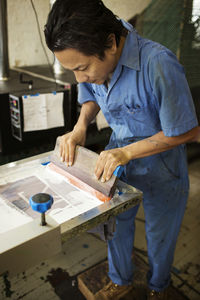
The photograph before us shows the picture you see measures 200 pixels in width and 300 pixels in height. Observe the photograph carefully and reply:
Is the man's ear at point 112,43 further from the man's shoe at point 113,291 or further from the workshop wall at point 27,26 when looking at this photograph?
the man's shoe at point 113,291

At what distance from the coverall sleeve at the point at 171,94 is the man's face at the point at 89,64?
5.8 inches

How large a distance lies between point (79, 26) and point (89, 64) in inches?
5.2

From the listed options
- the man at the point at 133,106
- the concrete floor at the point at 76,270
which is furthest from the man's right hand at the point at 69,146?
the concrete floor at the point at 76,270

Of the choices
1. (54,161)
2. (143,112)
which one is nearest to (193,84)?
(143,112)

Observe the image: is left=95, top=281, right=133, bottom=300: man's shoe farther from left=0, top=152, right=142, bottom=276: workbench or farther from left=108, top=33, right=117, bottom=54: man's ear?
left=108, top=33, right=117, bottom=54: man's ear

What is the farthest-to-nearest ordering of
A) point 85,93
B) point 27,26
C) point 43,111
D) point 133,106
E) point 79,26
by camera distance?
point 27,26, point 43,111, point 85,93, point 133,106, point 79,26

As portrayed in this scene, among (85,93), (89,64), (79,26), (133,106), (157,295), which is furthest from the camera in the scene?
(157,295)

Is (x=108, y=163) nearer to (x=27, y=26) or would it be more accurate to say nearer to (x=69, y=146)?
(x=69, y=146)

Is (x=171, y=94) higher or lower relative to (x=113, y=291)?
higher

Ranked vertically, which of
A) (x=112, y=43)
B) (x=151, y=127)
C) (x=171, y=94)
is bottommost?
(x=151, y=127)

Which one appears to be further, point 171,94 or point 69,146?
point 69,146

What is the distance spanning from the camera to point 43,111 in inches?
64.7

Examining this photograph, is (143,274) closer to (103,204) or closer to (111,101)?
(103,204)

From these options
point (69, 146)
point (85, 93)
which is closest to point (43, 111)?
point (85, 93)
